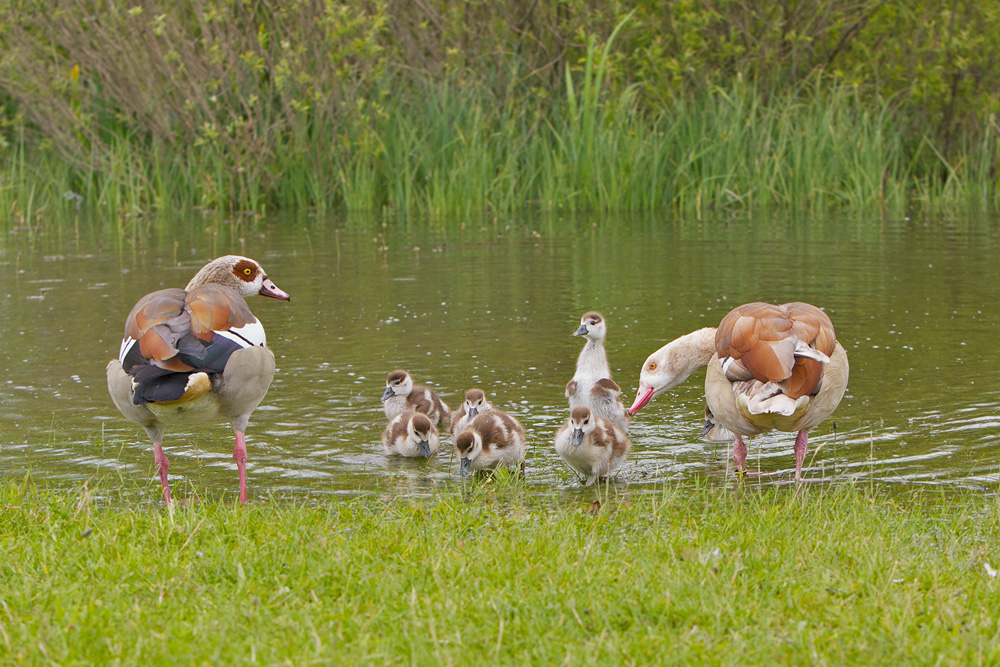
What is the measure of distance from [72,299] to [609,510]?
7.72 meters

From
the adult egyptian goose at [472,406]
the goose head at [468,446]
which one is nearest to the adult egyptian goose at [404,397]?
the adult egyptian goose at [472,406]

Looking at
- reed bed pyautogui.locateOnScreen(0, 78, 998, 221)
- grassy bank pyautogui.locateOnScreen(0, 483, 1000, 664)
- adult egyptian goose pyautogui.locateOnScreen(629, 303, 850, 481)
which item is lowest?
grassy bank pyautogui.locateOnScreen(0, 483, 1000, 664)

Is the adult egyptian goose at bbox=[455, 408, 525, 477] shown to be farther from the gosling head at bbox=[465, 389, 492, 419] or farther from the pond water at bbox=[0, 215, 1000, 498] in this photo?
the gosling head at bbox=[465, 389, 492, 419]

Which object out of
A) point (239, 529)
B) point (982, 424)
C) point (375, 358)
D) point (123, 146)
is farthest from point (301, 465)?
point (123, 146)

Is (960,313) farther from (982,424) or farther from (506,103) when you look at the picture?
(506,103)

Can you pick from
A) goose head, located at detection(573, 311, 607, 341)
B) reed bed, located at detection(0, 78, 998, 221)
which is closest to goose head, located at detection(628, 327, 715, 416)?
goose head, located at detection(573, 311, 607, 341)

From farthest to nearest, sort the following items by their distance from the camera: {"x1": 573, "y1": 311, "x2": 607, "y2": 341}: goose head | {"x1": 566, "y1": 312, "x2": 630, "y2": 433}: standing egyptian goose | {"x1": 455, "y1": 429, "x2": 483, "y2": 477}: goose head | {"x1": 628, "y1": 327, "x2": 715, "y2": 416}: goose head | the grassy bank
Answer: {"x1": 573, "y1": 311, "x2": 607, "y2": 341}: goose head < {"x1": 628, "y1": 327, "x2": 715, "y2": 416}: goose head < {"x1": 566, "y1": 312, "x2": 630, "y2": 433}: standing egyptian goose < {"x1": 455, "y1": 429, "x2": 483, "y2": 477}: goose head < the grassy bank

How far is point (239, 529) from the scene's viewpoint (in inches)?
191

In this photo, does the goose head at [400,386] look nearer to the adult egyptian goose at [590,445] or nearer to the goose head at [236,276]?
the goose head at [236,276]

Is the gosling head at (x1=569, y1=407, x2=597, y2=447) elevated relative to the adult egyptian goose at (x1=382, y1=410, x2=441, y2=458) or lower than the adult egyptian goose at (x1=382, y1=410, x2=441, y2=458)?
elevated

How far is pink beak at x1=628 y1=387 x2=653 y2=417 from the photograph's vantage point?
24.8 feet

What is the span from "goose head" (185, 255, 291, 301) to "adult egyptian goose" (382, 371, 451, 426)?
0.89 metres

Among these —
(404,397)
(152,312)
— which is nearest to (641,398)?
(404,397)

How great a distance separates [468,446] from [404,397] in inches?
50.7
